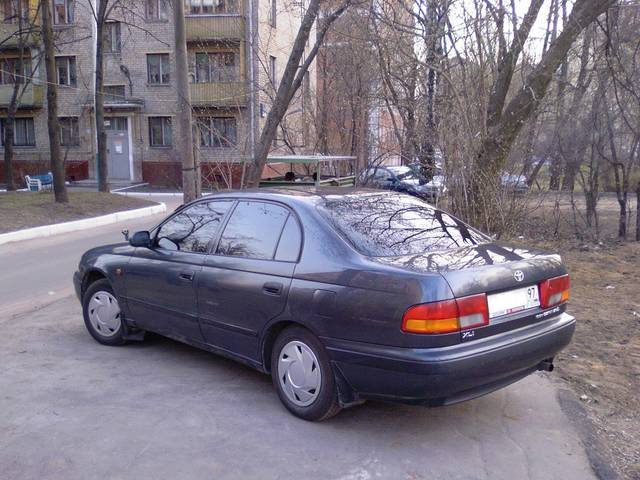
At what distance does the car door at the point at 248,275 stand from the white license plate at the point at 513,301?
127 cm

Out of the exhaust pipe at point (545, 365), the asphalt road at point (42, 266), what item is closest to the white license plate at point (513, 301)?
the exhaust pipe at point (545, 365)

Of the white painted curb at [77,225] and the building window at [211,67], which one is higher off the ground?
the building window at [211,67]

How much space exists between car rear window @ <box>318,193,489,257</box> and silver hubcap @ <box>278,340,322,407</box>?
2.50ft

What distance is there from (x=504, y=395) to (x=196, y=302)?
2.39m

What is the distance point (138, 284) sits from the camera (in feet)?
17.7

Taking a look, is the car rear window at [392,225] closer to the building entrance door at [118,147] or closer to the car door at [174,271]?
the car door at [174,271]

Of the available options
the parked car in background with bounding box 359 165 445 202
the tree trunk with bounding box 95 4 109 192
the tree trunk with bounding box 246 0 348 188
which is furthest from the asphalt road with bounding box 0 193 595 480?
the tree trunk with bounding box 95 4 109 192

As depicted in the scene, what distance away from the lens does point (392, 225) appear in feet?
14.6

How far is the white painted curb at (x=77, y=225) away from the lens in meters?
13.7

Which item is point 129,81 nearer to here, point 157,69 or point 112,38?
point 157,69

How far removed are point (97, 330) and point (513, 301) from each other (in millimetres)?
3839

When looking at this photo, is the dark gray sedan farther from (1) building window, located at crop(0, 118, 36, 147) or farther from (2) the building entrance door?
(1) building window, located at crop(0, 118, 36, 147)

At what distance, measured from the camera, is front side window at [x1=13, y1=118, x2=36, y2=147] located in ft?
107

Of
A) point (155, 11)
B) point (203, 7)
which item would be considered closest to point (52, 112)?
point (203, 7)
